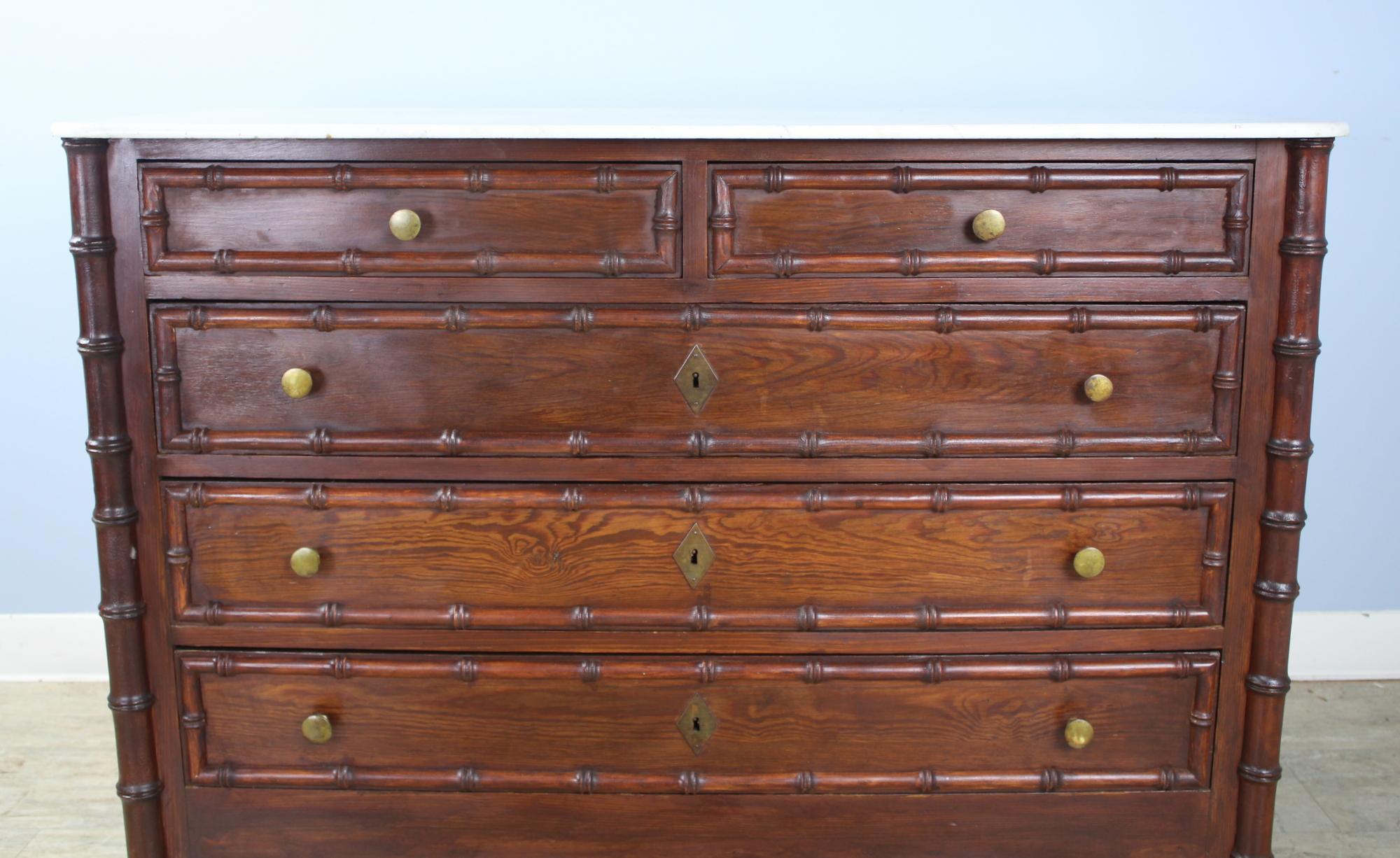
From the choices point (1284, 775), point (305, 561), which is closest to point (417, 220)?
point (305, 561)

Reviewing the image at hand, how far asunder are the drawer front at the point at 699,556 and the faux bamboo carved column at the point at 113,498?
8 centimetres

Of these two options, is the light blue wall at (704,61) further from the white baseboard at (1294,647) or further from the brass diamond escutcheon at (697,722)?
the brass diamond escutcheon at (697,722)

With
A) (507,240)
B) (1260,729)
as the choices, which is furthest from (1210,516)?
(507,240)

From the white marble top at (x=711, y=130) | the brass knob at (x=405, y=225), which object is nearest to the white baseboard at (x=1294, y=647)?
the white marble top at (x=711, y=130)

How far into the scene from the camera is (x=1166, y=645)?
195 centimetres

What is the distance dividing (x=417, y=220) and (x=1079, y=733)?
139 cm

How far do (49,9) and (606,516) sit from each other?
1.95m

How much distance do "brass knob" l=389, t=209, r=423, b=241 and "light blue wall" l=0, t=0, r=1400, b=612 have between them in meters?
0.98

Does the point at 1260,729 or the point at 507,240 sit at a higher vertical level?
the point at 507,240

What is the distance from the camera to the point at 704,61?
269 cm

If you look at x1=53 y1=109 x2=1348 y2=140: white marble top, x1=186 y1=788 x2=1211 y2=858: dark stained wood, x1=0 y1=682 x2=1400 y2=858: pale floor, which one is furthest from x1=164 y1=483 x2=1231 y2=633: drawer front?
x1=0 y1=682 x2=1400 y2=858: pale floor

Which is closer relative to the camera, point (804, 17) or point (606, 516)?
point (606, 516)

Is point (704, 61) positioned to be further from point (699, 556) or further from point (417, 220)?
point (699, 556)

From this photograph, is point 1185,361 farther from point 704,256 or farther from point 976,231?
point 704,256
